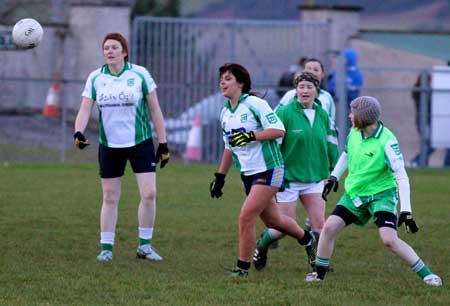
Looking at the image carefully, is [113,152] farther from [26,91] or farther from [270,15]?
[270,15]

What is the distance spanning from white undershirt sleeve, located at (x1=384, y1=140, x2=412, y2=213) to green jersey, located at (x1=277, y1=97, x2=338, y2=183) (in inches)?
56.6

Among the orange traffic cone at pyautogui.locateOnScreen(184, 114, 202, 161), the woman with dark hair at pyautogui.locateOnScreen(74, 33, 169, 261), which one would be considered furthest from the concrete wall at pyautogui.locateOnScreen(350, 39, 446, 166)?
the woman with dark hair at pyautogui.locateOnScreen(74, 33, 169, 261)

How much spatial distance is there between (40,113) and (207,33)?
4.20 metres

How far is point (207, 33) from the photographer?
82.5 ft

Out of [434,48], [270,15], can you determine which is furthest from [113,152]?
[270,15]

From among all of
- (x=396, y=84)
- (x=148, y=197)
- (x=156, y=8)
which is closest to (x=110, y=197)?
(x=148, y=197)

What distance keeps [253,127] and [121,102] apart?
153cm

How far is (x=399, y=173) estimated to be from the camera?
8555mm

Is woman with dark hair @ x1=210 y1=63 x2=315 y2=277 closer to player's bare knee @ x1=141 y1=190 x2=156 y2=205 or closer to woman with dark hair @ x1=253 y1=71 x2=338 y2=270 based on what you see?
woman with dark hair @ x1=253 y1=71 x2=338 y2=270

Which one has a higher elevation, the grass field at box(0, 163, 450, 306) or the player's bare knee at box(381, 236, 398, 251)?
the player's bare knee at box(381, 236, 398, 251)

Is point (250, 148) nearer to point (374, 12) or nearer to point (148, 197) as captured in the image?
point (148, 197)

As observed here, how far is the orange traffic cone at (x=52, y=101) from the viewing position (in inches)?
891

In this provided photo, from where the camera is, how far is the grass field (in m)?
8.37

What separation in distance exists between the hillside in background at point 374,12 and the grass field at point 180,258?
74.7 ft
